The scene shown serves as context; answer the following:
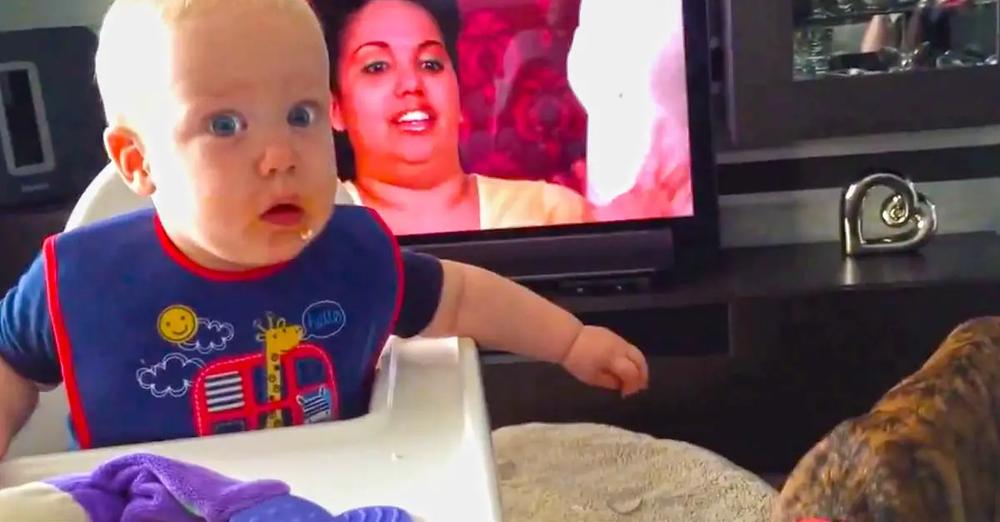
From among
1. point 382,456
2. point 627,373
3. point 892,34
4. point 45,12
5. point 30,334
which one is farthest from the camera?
point 45,12

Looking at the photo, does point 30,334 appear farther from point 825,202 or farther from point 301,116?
point 825,202

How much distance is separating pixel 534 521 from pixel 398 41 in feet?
2.81

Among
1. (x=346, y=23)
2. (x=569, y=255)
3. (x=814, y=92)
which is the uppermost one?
(x=346, y=23)

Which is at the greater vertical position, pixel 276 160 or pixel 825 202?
pixel 276 160

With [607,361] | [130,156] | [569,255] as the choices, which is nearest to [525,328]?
[607,361]

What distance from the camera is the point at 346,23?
5.46 ft

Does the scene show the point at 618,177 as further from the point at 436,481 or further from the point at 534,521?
the point at 436,481

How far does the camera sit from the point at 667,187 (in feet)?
5.64

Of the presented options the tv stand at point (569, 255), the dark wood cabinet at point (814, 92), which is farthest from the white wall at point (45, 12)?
the dark wood cabinet at point (814, 92)

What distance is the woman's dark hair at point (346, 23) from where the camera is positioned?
1.66m

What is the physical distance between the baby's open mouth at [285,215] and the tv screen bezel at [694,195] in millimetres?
991

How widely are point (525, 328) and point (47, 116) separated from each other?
120 cm

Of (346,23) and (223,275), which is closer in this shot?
(223,275)

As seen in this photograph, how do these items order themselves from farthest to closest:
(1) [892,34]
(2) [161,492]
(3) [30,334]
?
(1) [892,34] < (3) [30,334] < (2) [161,492]
